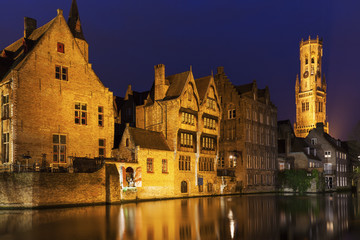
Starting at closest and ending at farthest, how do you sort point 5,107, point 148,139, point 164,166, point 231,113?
1. point 5,107
2. point 148,139
3. point 164,166
4. point 231,113

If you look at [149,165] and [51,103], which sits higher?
[51,103]

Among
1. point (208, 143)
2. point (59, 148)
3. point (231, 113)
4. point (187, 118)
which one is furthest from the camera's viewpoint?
point (231, 113)

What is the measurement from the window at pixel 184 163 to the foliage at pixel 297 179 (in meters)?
25.3

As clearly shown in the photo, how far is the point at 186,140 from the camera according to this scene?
52.7m

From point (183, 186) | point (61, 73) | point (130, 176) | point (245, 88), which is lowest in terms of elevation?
point (183, 186)

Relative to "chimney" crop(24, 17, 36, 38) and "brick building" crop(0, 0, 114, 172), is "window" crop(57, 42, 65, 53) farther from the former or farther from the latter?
"chimney" crop(24, 17, 36, 38)

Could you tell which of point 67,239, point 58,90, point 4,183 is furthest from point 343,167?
point 67,239

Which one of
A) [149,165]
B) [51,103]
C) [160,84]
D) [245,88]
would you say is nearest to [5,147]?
[51,103]

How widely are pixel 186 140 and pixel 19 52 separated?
23328mm

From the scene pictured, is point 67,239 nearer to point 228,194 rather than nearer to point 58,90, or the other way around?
point 58,90

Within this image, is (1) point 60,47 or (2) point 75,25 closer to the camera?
(1) point 60,47

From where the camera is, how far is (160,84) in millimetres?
53531

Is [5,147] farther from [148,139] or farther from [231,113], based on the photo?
[231,113]

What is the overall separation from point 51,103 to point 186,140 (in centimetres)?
1909
